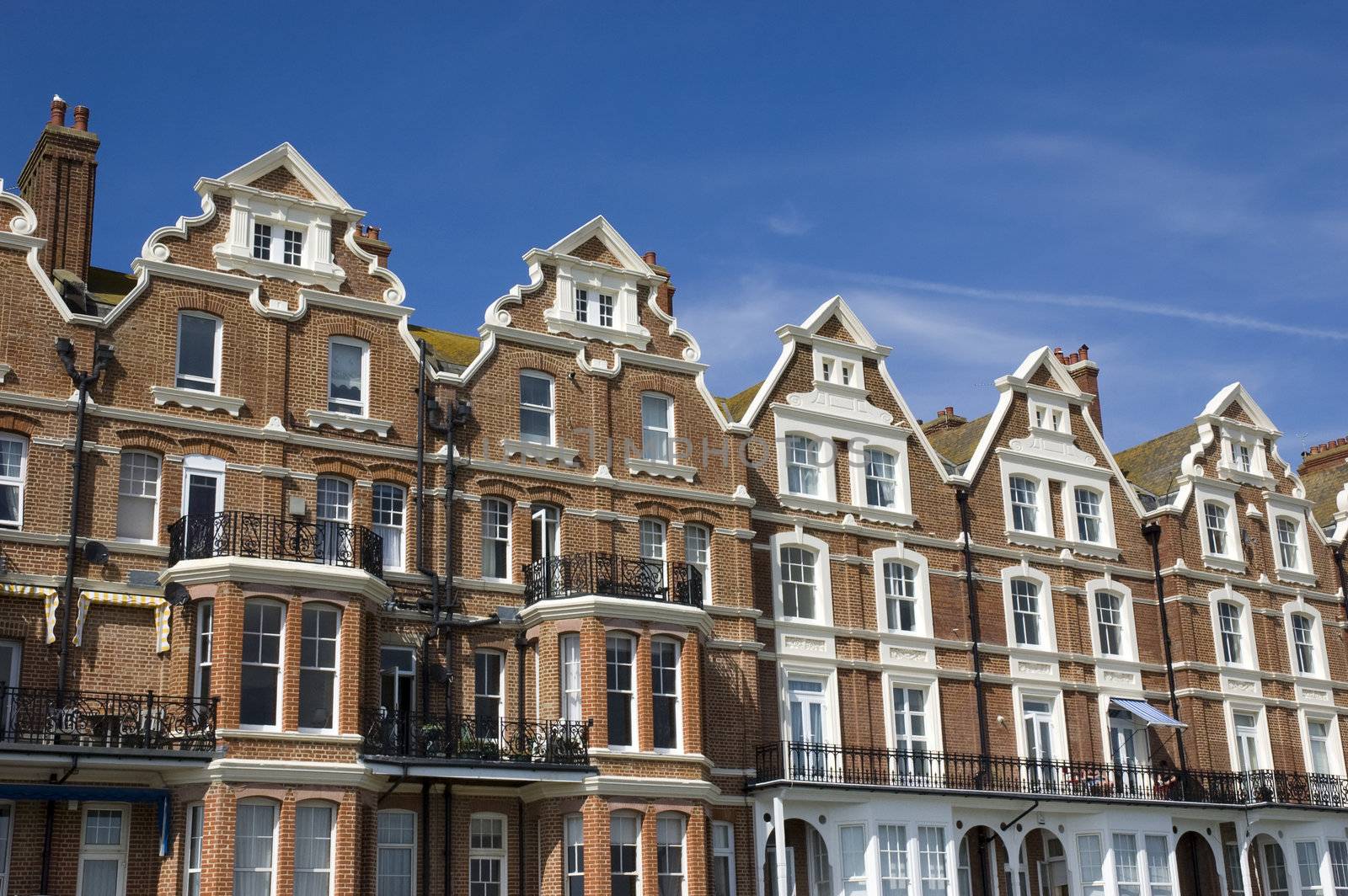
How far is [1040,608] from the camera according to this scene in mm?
39500

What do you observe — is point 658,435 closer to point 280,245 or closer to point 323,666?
point 280,245

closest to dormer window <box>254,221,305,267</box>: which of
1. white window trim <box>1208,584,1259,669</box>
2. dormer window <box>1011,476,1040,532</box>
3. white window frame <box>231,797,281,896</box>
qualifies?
white window frame <box>231,797,281,896</box>

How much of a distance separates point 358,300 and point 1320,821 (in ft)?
88.6

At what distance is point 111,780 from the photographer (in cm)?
2656

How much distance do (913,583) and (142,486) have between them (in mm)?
17515

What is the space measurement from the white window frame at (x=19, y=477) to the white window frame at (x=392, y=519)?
608 cm

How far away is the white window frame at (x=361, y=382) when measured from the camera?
102 feet

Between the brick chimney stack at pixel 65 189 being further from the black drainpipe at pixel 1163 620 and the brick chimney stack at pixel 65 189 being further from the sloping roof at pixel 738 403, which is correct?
the black drainpipe at pixel 1163 620

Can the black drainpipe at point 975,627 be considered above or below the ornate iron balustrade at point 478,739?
above

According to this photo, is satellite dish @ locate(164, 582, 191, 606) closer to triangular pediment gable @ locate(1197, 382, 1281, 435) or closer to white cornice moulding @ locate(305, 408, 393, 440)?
white cornice moulding @ locate(305, 408, 393, 440)

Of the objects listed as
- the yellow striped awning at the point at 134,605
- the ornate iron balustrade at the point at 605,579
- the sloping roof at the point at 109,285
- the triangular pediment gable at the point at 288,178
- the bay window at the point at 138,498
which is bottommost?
the yellow striped awning at the point at 134,605

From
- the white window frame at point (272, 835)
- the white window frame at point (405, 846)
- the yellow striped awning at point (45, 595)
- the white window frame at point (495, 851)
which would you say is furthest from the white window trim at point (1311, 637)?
the yellow striped awning at point (45, 595)

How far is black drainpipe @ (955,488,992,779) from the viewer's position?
121ft

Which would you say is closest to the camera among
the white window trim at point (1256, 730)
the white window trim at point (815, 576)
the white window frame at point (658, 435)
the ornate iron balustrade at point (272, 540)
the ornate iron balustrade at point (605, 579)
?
the ornate iron balustrade at point (272, 540)
